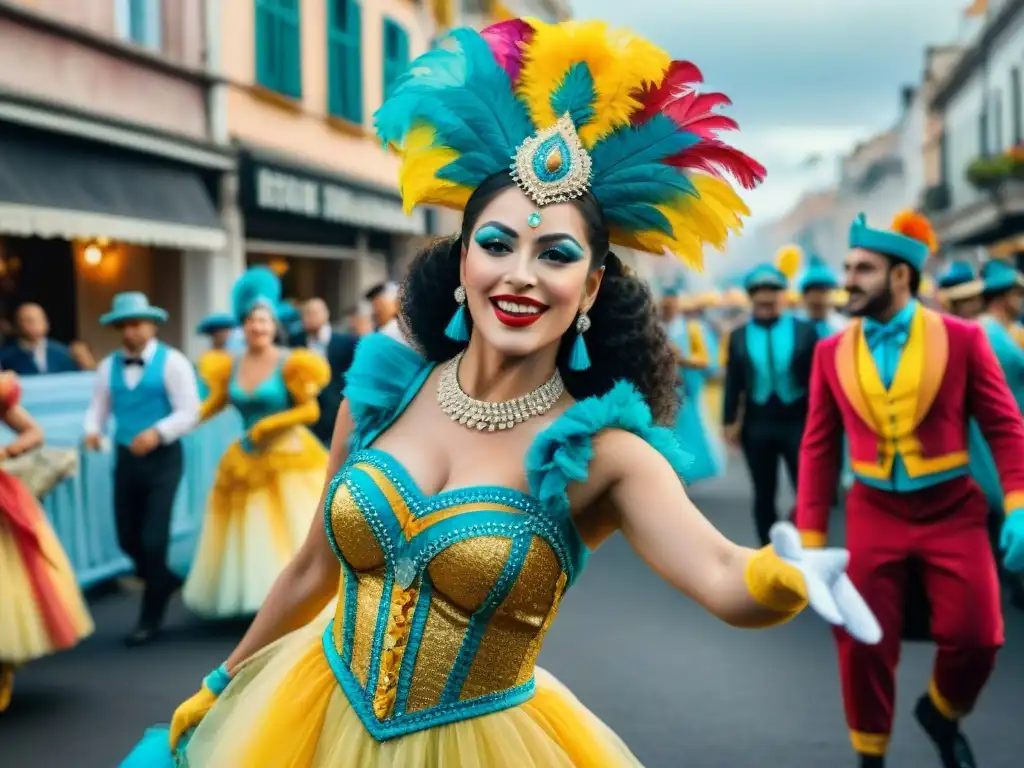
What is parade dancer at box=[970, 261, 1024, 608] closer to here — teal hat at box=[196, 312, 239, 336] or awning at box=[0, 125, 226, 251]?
teal hat at box=[196, 312, 239, 336]

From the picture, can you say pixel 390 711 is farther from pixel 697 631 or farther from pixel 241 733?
pixel 697 631

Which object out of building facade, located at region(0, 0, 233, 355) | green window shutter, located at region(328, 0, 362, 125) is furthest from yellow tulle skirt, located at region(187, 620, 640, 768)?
green window shutter, located at region(328, 0, 362, 125)

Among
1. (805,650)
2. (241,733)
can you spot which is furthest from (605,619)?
(241,733)

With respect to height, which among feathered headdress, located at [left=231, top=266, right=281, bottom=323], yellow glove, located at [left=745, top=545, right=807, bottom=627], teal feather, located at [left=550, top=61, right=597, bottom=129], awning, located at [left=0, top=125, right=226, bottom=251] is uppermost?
awning, located at [left=0, top=125, right=226, bottom=251]

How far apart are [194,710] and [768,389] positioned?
5.81 m

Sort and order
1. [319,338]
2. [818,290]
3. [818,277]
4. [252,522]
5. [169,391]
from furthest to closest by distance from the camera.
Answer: [319,338] < [818,290] < [818,277] < [169,391] < [252,522]

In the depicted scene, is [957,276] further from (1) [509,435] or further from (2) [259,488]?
(1) [509,435]

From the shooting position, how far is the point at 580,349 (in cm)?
243

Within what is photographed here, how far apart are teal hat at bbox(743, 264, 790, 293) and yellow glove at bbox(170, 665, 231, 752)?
6197mm

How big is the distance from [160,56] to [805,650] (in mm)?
9670

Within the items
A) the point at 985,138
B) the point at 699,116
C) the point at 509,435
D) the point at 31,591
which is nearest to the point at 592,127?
the point at 699,116

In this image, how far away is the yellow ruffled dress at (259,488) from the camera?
21.5 ft

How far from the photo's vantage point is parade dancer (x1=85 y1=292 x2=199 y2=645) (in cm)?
659

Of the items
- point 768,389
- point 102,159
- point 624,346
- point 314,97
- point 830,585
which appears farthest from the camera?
point 314,97
